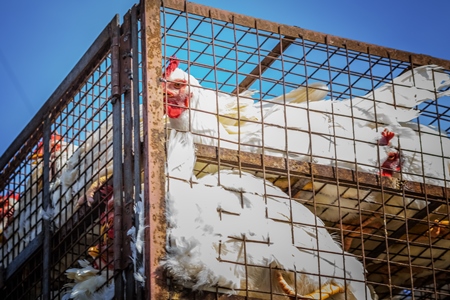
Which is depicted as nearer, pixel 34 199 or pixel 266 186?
pixel 266 186

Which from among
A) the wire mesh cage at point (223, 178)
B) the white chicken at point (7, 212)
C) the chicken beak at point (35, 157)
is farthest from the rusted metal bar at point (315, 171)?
the white chicken at point (7, 212)

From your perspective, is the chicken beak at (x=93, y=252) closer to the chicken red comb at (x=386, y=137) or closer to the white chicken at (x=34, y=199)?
the white chicken at (x=34, y=199)

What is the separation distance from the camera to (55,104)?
4.84m

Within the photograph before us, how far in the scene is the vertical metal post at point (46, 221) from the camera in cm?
443

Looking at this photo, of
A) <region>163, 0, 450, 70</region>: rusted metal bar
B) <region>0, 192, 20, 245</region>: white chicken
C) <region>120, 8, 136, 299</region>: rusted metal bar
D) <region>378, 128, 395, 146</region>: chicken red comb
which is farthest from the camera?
<region>0, 192, 20, 245</region>: white chicken

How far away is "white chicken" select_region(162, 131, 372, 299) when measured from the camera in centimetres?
366

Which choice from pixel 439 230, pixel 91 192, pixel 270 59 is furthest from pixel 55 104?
pixel 439 230

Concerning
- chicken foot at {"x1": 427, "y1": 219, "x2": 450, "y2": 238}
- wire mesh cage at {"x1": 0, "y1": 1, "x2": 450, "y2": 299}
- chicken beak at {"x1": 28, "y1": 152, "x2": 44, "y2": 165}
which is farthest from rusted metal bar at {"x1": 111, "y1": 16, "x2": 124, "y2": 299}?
chicken foot at {"x1": 427, "y1": 219, "x2": 450, "y2": 238}

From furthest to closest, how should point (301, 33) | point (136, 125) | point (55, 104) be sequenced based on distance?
point (55, 104) → point (301, 33) → point (136, 125)

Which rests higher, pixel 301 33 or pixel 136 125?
pixel 301 33

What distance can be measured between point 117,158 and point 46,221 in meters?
0.88

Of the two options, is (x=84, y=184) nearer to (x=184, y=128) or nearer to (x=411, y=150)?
(x=184, y=128)

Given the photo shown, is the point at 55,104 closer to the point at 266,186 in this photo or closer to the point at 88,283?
the point at 88,283

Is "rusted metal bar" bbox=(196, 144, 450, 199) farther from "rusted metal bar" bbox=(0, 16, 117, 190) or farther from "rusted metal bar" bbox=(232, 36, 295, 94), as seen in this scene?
"rusted metal bar" bbox=(0, 16, 117, 190)
